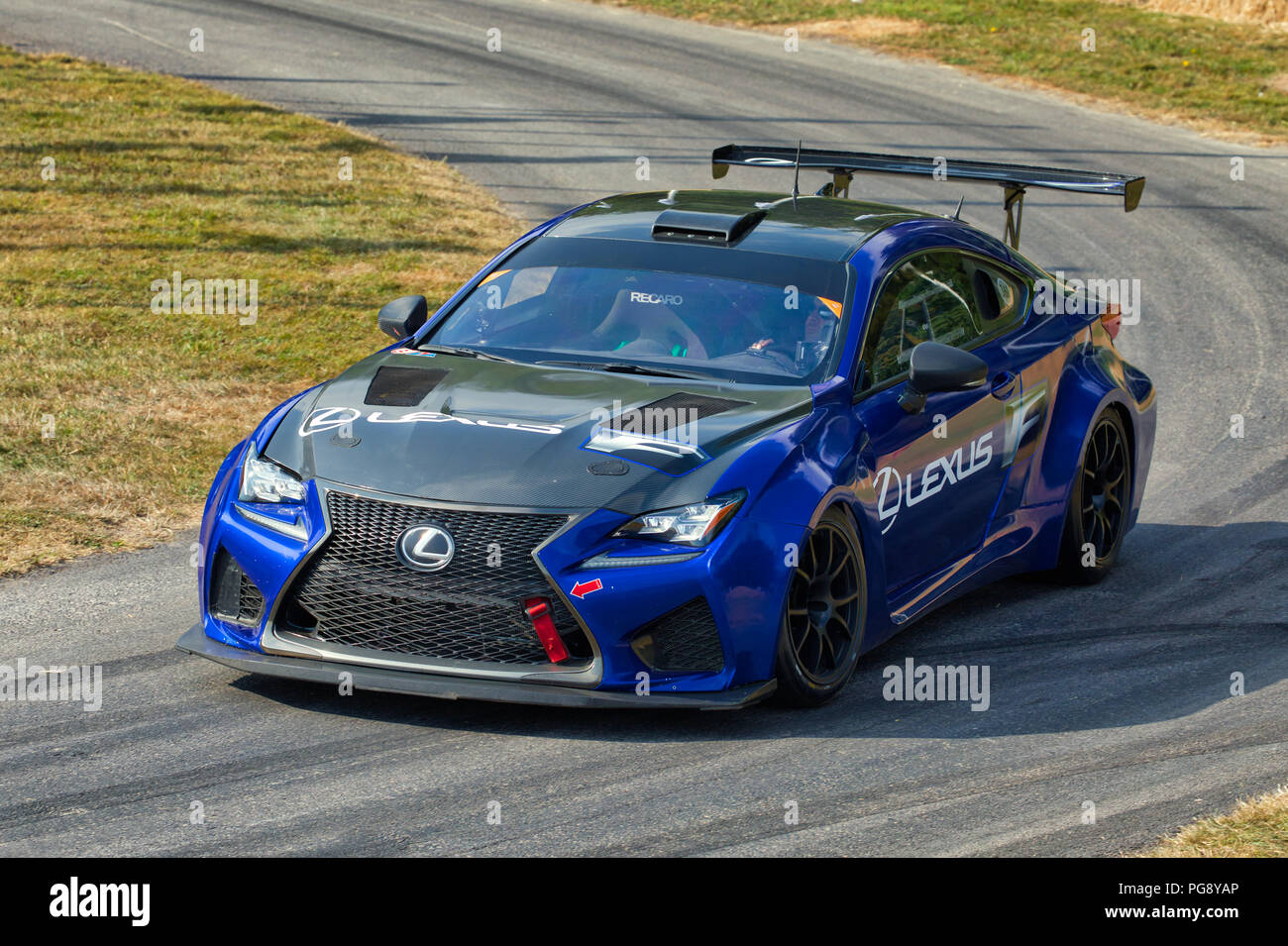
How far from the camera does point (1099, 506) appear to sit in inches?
320

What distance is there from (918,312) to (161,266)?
8.42m

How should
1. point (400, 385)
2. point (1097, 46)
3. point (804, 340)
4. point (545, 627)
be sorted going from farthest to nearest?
point (1097, 46), point (804, 340), point (400, 385), point (545, 627)

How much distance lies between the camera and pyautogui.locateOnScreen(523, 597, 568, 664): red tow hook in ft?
18.1

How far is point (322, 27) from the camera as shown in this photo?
2586 centimetres

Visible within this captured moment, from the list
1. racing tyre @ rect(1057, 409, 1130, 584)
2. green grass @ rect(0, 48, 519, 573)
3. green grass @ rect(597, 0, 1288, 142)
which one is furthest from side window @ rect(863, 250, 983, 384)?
green grass @ rect(597, 0, 1288, 142)

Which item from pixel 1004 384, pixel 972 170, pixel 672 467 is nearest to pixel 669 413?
pixel 672 467

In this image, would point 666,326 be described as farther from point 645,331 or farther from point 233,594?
point 233,594

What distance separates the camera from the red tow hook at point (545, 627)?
217 inches

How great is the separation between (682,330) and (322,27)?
20696mm

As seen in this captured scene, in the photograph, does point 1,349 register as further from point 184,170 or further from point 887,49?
point 887,49

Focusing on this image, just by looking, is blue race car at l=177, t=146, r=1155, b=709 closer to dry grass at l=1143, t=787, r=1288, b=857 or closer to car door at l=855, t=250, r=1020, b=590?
car door at l=855, t=250, r=1020, b=590

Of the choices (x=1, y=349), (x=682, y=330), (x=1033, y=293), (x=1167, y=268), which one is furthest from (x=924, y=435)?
(x=1167, y=268)

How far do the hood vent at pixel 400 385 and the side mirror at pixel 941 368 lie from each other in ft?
5.93
